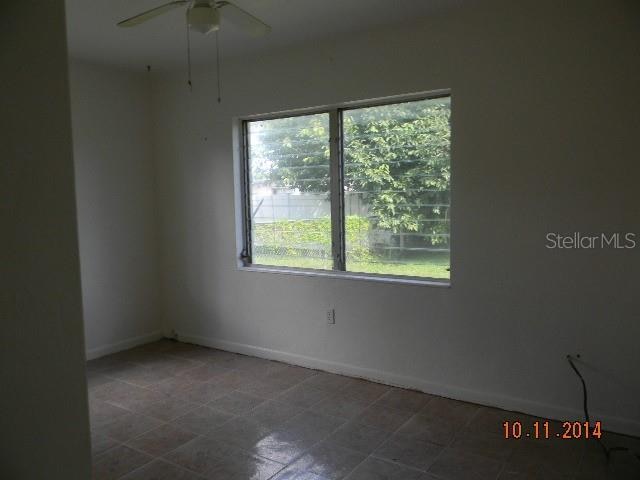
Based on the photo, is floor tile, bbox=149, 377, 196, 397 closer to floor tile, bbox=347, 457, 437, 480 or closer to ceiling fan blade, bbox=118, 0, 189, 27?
floor tile, bbox=347, 457, 437, 480

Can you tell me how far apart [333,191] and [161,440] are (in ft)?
6.62

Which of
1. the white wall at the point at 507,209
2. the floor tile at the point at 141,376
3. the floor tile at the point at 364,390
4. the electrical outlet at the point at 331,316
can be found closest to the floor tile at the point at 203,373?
the floor tile at the point at 141,376

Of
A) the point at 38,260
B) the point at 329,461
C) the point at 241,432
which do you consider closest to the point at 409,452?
the point at 329,461

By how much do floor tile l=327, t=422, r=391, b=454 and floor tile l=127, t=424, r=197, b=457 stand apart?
2.67ft

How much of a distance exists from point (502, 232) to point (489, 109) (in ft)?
2.43

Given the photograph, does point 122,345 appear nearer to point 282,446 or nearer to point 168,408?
point 168,408

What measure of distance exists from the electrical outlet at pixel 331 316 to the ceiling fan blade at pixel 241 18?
78.3 inches

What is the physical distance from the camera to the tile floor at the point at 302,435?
249cm

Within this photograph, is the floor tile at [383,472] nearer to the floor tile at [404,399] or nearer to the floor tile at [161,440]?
the floor tile at [404,399]

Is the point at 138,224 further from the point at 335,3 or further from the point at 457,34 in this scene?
the point at 457,34

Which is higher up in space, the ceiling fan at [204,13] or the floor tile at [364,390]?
the ceiling fan at [204,13]

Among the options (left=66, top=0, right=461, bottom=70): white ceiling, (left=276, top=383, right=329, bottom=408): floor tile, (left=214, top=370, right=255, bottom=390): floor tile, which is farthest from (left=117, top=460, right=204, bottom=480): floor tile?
(left=66, top=0, right=461, bottom=70): white ceiling

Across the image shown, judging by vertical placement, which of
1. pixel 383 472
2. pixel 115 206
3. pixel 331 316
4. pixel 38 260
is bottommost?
pixel 383 472

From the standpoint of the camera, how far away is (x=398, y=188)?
352 cm
